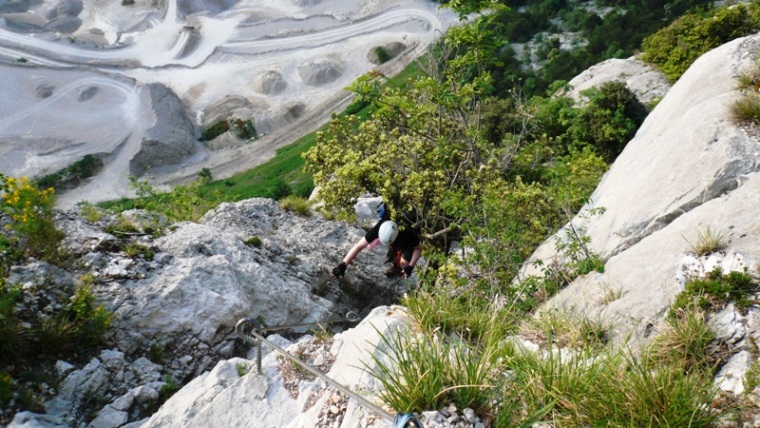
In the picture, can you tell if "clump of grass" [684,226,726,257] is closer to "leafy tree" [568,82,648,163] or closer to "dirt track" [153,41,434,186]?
"leafy tree" [568,82,648,163]

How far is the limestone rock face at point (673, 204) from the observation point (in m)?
5.71

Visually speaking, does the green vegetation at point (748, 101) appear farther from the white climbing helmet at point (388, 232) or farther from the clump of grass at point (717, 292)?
the white climbing helmet at point (388, 232)

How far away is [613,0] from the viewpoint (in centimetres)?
5256

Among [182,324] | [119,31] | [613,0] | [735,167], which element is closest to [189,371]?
[182,324]

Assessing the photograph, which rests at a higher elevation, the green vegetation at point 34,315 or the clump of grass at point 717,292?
the clump of grass at point 717,292

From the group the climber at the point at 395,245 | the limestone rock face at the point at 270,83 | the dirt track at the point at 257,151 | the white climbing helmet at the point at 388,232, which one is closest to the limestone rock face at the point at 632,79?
the climber at the point at 395,245

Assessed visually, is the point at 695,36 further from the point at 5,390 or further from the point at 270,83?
the point at 270,83

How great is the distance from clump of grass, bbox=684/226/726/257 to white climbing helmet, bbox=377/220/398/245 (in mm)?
5530

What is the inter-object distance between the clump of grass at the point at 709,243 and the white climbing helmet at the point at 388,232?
553 centimetres

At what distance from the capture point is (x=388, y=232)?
1009 cm

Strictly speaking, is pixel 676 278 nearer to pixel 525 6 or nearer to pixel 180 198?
pixel 180 198

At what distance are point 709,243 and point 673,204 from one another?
7.06 ft

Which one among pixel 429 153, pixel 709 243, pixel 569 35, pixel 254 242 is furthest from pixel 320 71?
pixel 709 243

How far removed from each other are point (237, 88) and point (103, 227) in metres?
51.2
